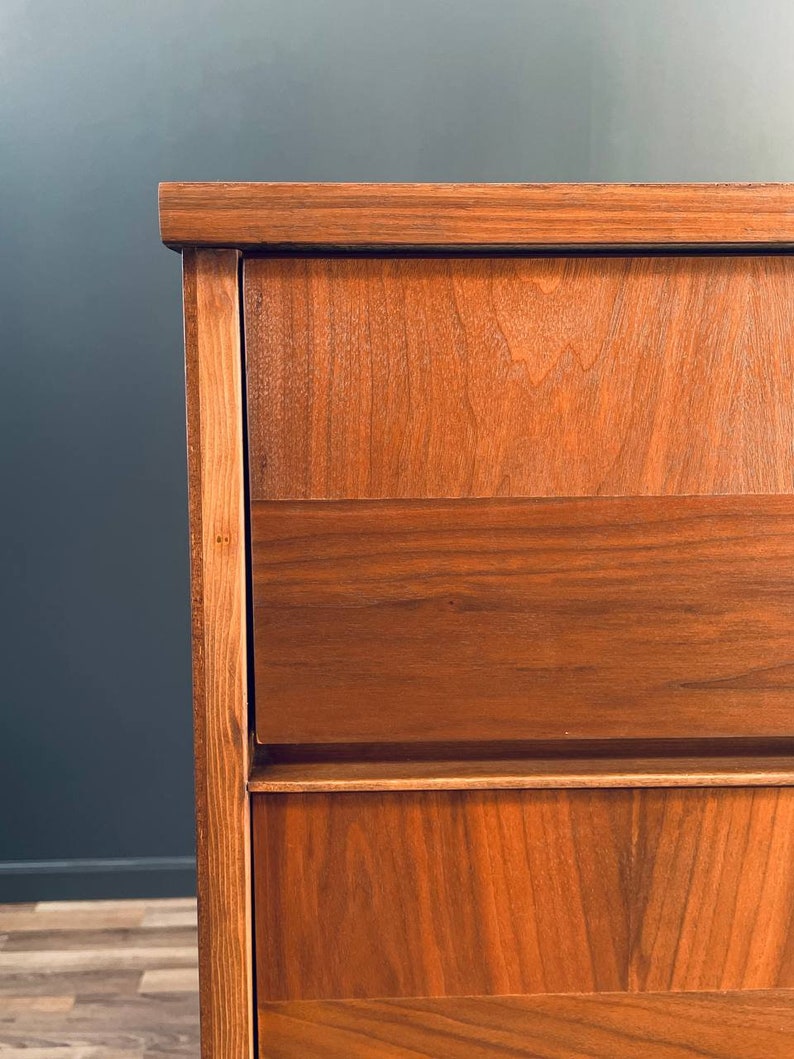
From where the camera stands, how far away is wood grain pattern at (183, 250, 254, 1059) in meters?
0.39

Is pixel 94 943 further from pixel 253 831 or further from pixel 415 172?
pixel 415 172

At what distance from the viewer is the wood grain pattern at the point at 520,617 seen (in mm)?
399

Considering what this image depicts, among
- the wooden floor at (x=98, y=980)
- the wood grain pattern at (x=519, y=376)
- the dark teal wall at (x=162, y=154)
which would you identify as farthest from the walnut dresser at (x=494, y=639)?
the dark teal wall at (x=162, y=154)

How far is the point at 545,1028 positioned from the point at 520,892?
68 mm

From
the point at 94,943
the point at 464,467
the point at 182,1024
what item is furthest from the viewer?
the point at 94,943

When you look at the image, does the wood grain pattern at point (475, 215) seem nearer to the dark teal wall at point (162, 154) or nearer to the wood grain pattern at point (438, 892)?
the wood grain pattern at point (438, 892)

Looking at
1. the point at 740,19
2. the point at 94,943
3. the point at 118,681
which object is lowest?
the point at 94,943

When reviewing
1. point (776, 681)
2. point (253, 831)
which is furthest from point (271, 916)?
point (776, 681)

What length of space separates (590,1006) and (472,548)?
0.22 meters

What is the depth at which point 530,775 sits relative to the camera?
15.8 inches

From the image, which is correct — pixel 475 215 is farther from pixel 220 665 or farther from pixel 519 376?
pixel 220 665

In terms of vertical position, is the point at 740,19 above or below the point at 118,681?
above

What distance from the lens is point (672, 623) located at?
40 cm

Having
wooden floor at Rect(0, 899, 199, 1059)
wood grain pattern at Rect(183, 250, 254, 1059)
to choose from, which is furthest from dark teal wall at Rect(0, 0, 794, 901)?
wood grain pattern at Rect(183, 250, 254, 1059)
